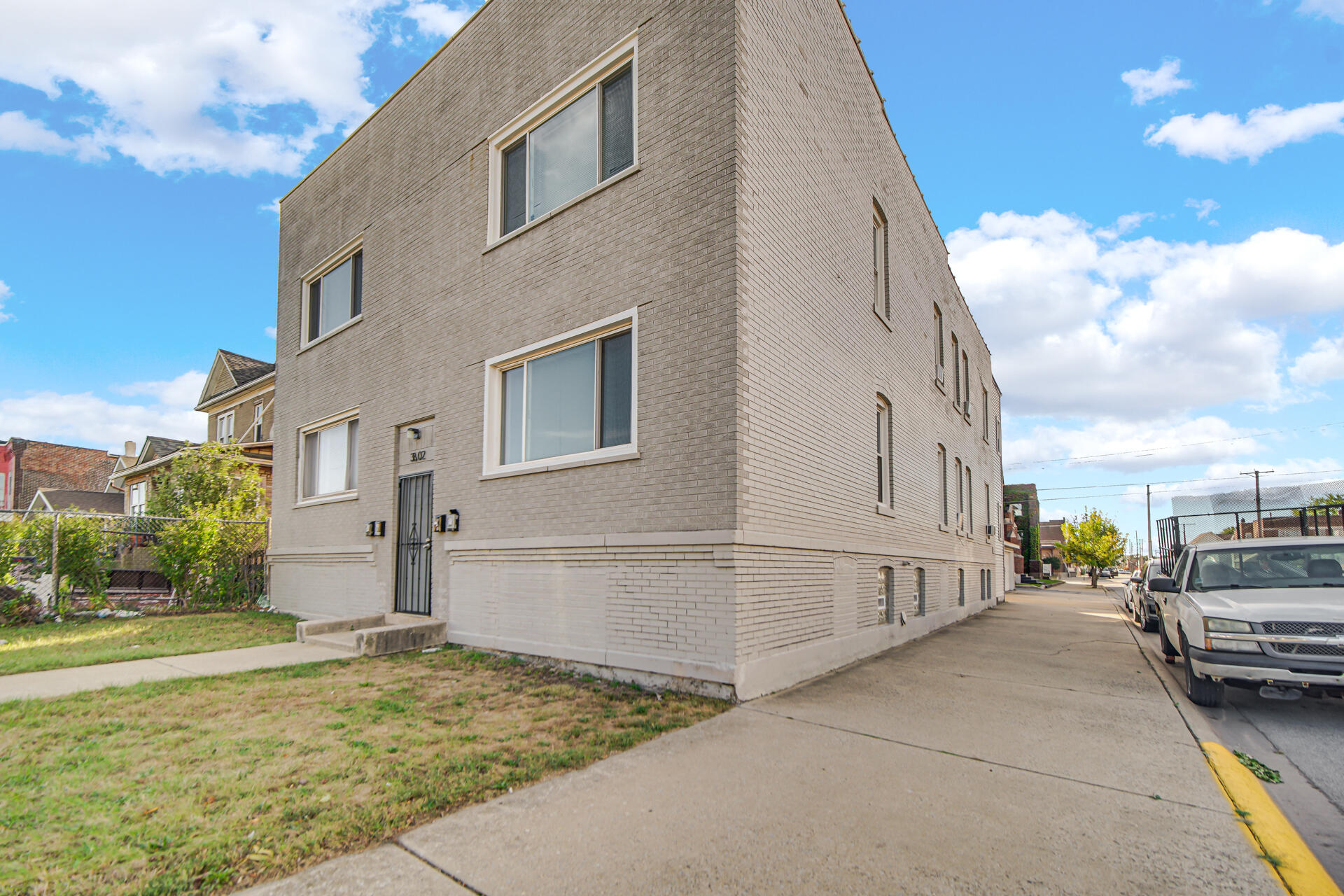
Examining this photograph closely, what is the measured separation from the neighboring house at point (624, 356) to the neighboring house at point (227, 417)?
13558 millimetres

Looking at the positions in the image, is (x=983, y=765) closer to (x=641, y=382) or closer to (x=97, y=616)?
(x=641, y=382)

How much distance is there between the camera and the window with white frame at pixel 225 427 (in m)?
27.6

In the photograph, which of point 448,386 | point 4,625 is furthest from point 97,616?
point 448,386

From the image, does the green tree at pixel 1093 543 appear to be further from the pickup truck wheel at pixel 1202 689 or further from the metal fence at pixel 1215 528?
the pickup truck wheel at pixel 1202 689

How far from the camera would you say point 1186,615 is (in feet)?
23.1

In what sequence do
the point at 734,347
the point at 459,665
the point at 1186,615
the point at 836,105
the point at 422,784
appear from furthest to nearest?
1. the point at 836,105
2. the point at 459,665
3. the point at 1186,615
4. the point at 734,347
5. the point at 422,784

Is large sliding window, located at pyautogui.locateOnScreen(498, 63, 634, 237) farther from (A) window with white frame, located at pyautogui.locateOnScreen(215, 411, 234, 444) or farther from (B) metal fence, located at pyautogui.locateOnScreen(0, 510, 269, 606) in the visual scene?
(A) window with white frame, located at pyautogui.locateOnScreen(215, 411, 234, 444)

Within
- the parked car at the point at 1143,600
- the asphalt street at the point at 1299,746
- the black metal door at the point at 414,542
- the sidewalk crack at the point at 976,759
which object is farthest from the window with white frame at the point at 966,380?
the sidewalk crack at the point at 976,759

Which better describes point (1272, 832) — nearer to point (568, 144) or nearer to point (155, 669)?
point (568, 144)

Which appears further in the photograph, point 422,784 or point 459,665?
point 459,665

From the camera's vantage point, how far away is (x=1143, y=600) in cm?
1592

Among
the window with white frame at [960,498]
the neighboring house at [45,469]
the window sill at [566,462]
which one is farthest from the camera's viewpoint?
the neighboring house at [45,469]

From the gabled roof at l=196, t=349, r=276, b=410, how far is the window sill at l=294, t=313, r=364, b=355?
16573mm

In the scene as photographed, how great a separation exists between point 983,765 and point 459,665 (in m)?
5.66
